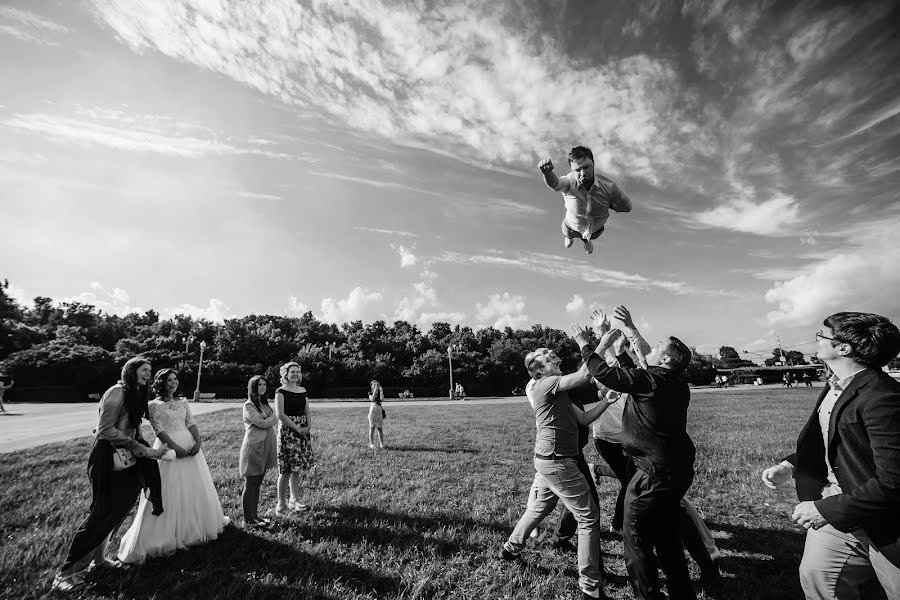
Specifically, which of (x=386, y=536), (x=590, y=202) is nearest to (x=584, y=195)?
(x=590, y=202)

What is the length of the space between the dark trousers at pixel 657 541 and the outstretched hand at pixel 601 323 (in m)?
1.36

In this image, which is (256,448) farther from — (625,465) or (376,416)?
(376,416)

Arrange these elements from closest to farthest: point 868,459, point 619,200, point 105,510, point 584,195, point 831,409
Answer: point 868,459 → point 831,409 → point 584,195 → point 619,200 → point 105,510

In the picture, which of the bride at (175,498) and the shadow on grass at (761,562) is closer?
the shadow on grass at (761,562)

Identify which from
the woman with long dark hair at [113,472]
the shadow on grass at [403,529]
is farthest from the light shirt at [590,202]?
the woman with long dark hair at [113,472]

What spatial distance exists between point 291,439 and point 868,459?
637 cm

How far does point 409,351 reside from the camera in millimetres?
52375

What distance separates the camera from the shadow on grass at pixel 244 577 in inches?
150

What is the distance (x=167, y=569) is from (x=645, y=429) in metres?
5.08

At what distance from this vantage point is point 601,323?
407 centimetres

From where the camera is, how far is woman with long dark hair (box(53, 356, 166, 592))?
3988mm

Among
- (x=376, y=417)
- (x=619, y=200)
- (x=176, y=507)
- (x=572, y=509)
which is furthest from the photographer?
(x=376, y=417)

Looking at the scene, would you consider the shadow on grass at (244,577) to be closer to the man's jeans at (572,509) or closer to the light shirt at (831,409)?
the man's jeans at (572,509)

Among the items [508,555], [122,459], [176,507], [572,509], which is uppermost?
[122,459]
